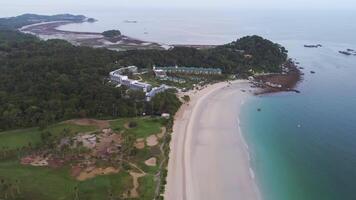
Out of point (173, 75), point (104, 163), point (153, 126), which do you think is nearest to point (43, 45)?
point (173, 75)

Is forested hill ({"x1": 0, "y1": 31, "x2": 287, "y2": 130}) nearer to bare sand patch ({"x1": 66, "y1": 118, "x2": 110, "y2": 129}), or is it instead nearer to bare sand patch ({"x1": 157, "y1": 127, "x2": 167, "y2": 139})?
bare sand patch ({"x1": 66, "y1": 118, "x2": 110, "y2": 129})

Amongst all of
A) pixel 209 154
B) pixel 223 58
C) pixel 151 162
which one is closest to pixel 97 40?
pixel 223 58

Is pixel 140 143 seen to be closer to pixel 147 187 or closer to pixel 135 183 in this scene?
pixel 135 183

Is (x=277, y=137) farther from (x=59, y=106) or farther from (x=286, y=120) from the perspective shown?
(x=59, y=106)

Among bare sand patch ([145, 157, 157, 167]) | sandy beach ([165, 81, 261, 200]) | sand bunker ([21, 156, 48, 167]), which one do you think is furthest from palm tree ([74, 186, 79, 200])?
bare sand patch ([145, 157, 157, 167])

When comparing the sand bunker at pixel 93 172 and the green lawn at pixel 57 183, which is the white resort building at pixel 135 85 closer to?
the sand bunker at pixel 93 172

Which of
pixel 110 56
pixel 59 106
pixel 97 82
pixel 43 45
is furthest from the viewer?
pixel 43 45
